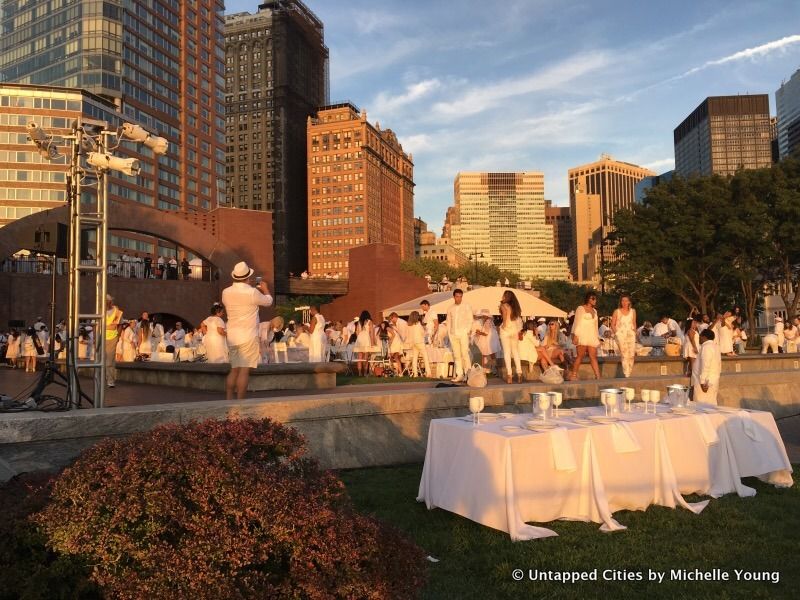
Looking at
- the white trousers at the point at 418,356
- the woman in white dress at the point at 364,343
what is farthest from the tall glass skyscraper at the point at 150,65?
the white trousers at the point at 418,356

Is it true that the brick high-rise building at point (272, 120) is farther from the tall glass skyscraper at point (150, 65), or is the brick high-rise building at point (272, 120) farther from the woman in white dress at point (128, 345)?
the woman in white dress at point (128, 345)

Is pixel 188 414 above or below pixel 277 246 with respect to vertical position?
below

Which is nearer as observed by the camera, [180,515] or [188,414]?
[180,515]

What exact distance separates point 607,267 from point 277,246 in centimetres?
13899

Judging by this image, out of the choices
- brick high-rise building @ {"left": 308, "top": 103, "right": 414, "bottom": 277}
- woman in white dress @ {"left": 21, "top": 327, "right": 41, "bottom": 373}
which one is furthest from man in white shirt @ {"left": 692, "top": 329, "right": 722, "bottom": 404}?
brick high-rise building @ {"left": 308, "top": 103, "right": 414, "bottom": 277}

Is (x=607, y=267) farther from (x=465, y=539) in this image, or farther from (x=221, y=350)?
(x=465, y=539)

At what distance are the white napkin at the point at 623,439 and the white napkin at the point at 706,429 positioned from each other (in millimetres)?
988

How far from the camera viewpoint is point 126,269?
38312mm

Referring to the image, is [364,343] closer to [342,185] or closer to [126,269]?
[126,269]

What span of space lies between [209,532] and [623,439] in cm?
385

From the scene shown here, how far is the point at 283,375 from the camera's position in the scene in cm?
1205

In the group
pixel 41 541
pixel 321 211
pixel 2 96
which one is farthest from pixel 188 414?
pixel 321 211

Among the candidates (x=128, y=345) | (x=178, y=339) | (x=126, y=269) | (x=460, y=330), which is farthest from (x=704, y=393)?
(x=126, y=269)

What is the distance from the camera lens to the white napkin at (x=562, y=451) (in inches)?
200
